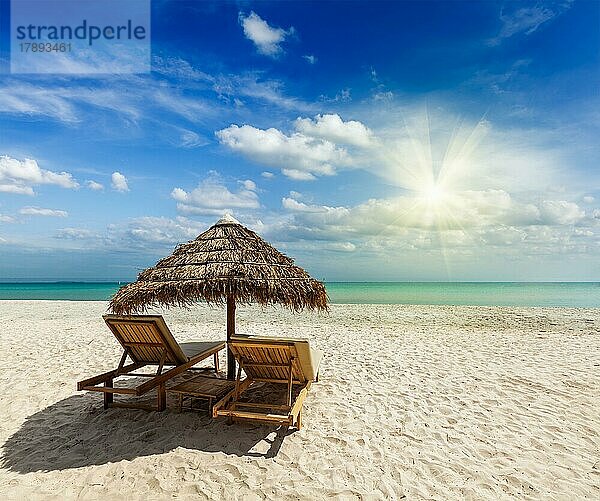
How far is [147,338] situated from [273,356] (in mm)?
1724

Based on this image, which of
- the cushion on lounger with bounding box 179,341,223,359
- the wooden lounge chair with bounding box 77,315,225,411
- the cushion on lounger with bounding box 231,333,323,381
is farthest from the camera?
the cushion on lounger with bounding box 179,341,223,359

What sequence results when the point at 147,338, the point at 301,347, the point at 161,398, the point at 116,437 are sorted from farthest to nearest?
1. the point at 147,338
2. the point at 161,398
3. the point at 301,347
4. the point at 116,437

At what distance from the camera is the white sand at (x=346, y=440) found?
11.6 ft

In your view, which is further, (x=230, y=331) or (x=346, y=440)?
(x=230, y=331)

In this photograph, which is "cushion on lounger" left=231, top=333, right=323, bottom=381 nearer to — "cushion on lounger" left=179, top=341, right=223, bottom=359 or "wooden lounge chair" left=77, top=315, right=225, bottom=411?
"wooden lounge chair" left=77, top=315, right=225, bottom=411

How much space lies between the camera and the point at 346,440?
433cm

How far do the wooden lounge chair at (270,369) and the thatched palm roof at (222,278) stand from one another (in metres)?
0.69

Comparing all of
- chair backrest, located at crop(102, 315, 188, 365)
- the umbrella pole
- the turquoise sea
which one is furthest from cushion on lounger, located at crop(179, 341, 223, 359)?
the turquoise sea

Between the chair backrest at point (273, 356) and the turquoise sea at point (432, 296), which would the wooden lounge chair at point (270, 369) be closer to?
the chair backrest at point (273, 356)

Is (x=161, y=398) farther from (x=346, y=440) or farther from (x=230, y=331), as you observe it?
(x=346, y=440)

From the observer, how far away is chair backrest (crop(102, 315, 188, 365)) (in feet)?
16.5

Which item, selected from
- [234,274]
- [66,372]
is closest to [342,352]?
[234,274]

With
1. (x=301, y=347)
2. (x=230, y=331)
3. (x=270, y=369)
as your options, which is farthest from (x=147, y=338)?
(x=301, y=347)

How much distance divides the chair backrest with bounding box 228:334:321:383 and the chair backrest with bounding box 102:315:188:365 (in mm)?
935
